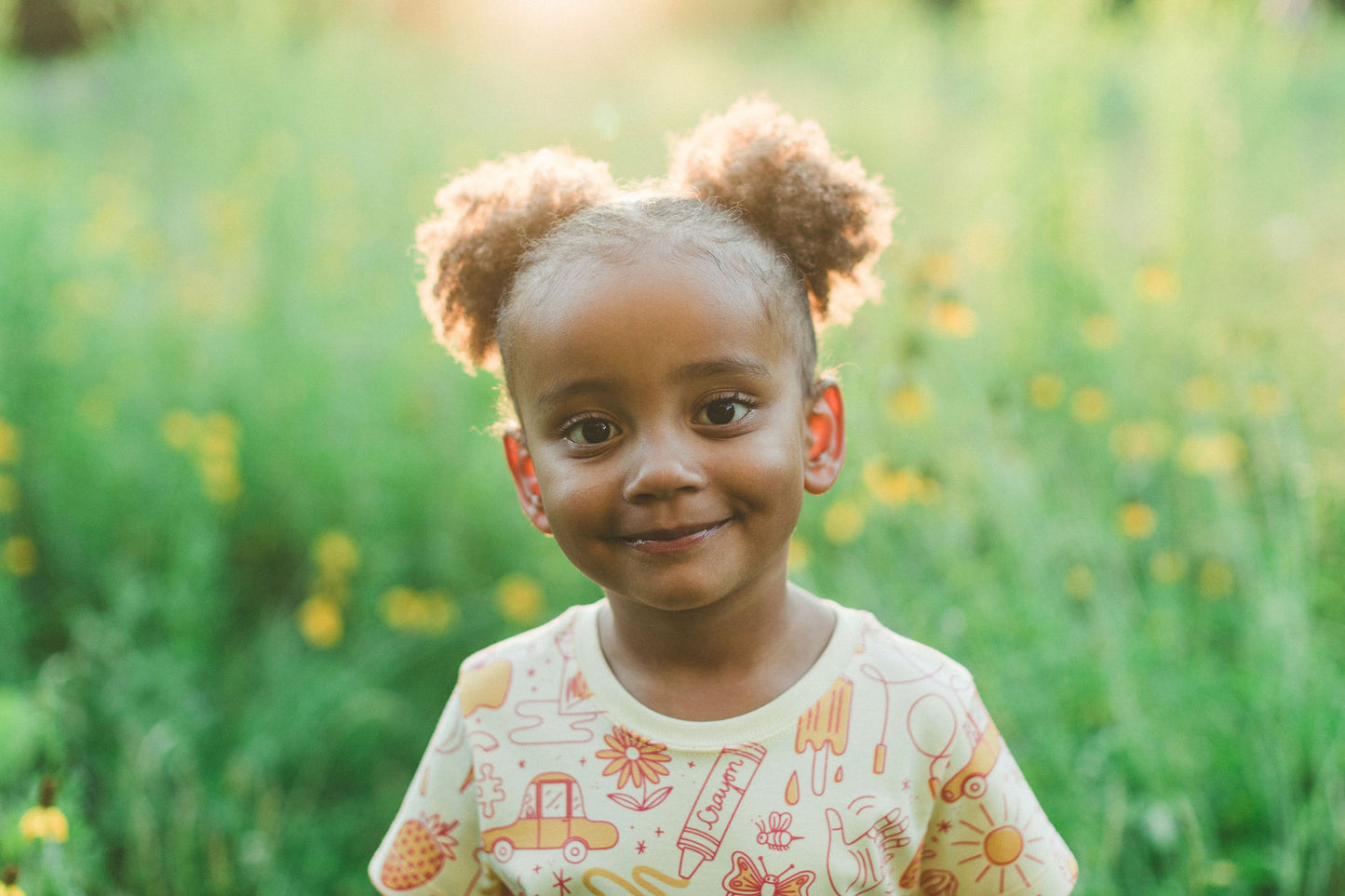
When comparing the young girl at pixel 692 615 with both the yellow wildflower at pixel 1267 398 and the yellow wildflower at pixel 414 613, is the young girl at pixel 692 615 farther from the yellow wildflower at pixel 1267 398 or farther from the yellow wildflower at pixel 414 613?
the yellow wildflower at pixel 1267 398

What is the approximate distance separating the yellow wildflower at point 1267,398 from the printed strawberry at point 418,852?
6.47ft

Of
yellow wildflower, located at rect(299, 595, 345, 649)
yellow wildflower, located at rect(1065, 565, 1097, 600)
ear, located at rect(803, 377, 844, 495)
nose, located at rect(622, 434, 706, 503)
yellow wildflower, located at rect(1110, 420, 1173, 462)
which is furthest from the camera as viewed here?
yellow wildflower, located at rect(1110, 420, 1173, 462)

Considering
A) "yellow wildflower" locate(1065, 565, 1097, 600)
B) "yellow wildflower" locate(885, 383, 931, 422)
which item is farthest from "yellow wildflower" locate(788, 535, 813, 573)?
"yellow wildflower" locate(1065, 565, 1097, 600)

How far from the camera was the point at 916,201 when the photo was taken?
14.6ft

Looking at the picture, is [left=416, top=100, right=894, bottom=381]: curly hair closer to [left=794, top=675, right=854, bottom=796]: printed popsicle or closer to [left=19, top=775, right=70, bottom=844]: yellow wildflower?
[left=794, top=675, right=854, bottom=796]: printed popsicle

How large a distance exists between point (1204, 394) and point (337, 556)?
227cm

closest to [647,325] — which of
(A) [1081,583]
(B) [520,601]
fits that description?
(A) [1081,583]

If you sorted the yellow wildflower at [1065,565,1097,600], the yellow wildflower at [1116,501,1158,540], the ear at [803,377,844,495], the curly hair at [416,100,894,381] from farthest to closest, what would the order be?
the yellow wildflower at [1116,501,1158,540] → the yellow wildflower at [1065,565,1097,600] → the ear at [803,377,844,495] → the curly hair at [416,100,894,381]

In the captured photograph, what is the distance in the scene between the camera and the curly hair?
47.2 inches

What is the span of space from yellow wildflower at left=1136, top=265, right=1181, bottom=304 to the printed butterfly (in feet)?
7.41

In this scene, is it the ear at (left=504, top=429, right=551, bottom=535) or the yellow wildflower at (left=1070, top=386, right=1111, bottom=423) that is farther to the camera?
the yellow wildflower at (left=1070, top=386, right=1111, bottom=423)

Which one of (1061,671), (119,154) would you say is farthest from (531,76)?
(1061,671)

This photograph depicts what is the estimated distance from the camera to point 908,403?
235 cm

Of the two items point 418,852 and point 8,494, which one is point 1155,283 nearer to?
point 418,852
